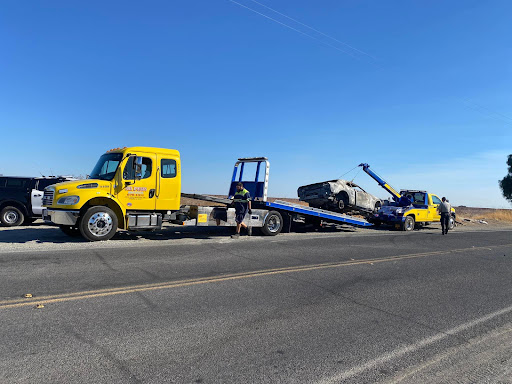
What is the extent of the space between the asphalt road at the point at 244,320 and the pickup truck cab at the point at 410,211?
1050 centimetres

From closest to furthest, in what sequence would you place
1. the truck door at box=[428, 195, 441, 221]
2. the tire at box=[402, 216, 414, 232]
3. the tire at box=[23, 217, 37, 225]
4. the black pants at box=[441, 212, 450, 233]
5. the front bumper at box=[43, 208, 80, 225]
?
the front bumper at box=[43, 208, 80, 225] → the tire at box=[23, 217, 37, 225] → the black pants at box=[441, 212, 450, 233] → the tire at box=[402, 216, 414, 232] → the truck door at box=[428, 195, 441, 221]

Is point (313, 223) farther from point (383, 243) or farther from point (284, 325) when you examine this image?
point (284, 325)

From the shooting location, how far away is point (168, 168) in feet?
39.6

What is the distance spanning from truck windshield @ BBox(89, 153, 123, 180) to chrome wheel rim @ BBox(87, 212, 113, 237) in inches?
45.0

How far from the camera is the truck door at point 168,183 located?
11906 millimetres

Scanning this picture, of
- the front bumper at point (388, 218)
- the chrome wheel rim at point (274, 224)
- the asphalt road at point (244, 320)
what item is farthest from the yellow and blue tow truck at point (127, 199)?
the front bumper at point (388, 218)

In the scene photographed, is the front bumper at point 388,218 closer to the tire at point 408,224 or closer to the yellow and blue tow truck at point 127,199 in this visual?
the tire at point 408,224

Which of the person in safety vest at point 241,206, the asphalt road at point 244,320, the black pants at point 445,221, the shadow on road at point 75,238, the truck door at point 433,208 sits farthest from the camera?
the truck door at point 433,208

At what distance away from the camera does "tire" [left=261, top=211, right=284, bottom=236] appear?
14319 millimetres

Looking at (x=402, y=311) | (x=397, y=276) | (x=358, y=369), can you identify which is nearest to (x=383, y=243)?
(x=397, y=276)

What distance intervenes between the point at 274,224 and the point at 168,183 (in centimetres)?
457

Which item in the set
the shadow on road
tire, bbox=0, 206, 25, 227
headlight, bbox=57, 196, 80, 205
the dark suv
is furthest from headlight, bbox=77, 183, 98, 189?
tire, bbox=0, 206, 25, 227

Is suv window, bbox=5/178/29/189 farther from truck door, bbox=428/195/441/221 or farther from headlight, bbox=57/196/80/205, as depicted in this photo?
truck door, bbox=428/195/441/221

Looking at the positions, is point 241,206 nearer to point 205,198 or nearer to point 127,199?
point 205,198
